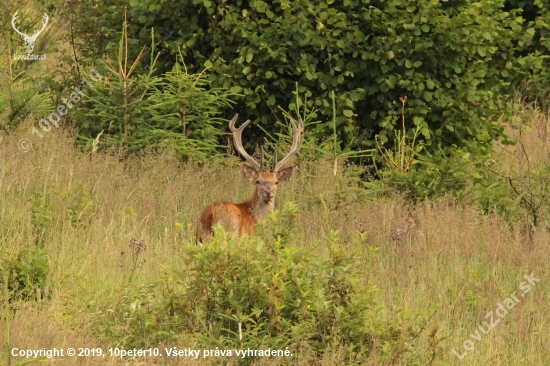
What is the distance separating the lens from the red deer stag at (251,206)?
366 inches

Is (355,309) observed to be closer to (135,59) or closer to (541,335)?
(541,335)

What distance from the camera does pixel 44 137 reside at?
11398 mm

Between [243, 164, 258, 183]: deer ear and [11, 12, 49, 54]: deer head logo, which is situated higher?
[11, 12, 49, 54]: deer head logo

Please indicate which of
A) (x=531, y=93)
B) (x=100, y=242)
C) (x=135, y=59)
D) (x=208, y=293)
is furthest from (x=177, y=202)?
(x=531, y=93)

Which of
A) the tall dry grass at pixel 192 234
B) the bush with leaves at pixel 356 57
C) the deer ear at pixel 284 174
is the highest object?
the bush with leaves at pixel 356 57

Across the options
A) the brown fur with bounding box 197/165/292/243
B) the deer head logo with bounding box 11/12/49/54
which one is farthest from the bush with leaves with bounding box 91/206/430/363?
the deer head logo with bounding box 11/12/49/54

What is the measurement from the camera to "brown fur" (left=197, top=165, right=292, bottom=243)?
927cm

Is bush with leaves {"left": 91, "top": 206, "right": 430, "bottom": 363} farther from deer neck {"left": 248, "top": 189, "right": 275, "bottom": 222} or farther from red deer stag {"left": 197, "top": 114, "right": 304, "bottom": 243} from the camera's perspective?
deer neck {"left": 248, "top": 189, "right": 275, "bottom": 222}

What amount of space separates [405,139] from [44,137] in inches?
151

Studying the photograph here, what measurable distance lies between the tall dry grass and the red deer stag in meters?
0.29

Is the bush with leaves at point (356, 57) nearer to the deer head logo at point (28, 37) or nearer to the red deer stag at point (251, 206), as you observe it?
the red deer stag at point (251, 206)

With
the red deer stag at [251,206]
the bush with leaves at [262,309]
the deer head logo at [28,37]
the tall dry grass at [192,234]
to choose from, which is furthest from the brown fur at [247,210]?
the deer head logo at [28,37]

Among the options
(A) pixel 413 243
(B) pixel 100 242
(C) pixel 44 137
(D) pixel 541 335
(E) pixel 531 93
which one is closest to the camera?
(D) pixel 541 335

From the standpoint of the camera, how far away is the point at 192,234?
8930 millimetres
